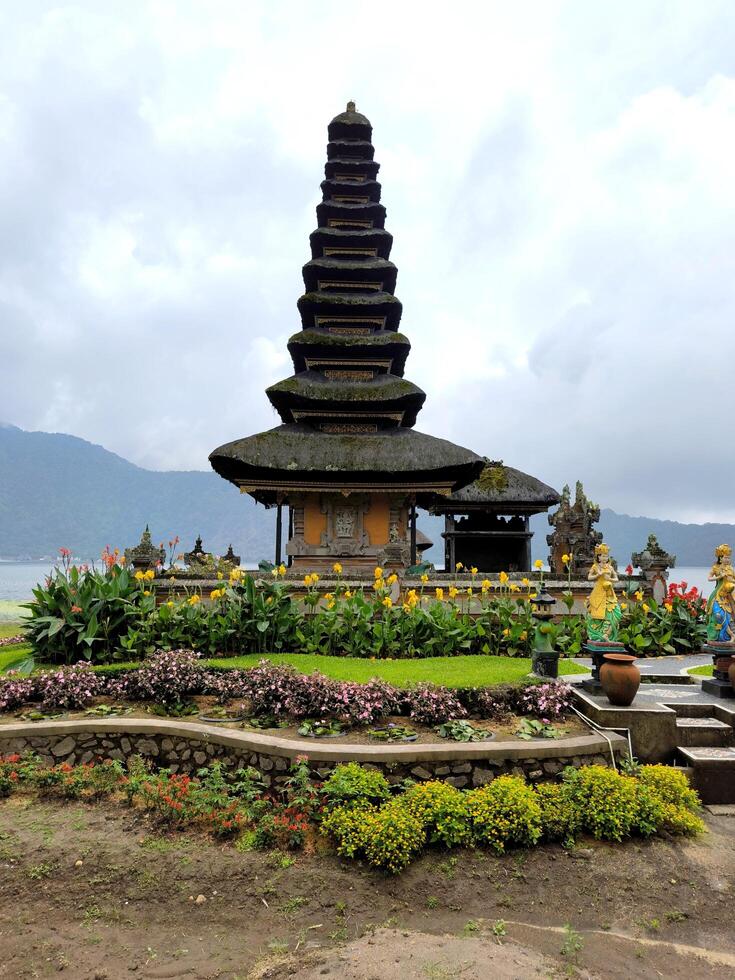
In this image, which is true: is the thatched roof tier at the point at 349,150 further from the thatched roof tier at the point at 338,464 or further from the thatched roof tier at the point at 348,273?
the thatched roof tier at the point at 338,464

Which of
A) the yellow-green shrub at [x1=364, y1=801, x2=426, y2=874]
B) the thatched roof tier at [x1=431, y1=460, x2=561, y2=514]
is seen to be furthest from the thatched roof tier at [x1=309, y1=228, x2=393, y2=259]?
the yellow-green shrub at [x1=364, y1=801, x2=426, y2=874]

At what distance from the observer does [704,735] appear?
24.4 ft

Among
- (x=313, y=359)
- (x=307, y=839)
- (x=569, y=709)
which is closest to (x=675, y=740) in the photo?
(x=569, y=709)

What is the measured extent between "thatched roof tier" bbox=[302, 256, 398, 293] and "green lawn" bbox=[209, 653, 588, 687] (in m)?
18.8

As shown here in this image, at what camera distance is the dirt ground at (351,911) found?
4.41 meters

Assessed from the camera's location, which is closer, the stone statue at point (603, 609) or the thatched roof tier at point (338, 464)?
the stone statue at point (603, 609)

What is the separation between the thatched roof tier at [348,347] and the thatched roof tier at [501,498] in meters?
7.50

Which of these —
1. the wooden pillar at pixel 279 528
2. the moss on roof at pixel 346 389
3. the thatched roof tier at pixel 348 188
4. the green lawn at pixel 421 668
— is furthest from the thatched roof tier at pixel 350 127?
the green lawn at pixel 421 668

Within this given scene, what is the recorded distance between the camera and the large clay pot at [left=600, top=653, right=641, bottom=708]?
749 centimetres

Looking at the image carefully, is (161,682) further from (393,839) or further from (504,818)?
(504,818)

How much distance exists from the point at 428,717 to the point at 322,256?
23.5 meters

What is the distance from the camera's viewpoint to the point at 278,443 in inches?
821

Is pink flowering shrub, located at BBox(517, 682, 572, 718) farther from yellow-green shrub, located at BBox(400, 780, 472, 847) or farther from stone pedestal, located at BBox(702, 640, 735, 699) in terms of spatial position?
stone pedestal, located at BBox(702, 640, 735, 699)

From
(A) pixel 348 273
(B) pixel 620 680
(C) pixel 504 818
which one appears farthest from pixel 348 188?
(C) pixel 504 818
